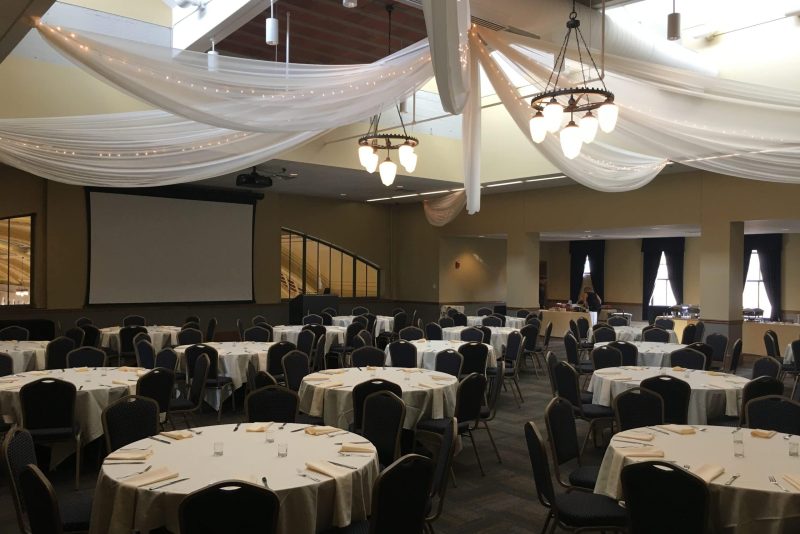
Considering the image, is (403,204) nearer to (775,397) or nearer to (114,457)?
(775,397)

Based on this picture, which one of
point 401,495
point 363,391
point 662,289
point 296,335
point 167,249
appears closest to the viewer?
point 401,495

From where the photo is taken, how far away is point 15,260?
13.7 meters

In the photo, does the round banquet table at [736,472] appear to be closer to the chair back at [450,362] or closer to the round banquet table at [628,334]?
the chair back at [450,362]

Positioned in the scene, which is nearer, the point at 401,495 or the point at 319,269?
the point at 401,495

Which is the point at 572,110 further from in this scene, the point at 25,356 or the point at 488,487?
the point at 25,356

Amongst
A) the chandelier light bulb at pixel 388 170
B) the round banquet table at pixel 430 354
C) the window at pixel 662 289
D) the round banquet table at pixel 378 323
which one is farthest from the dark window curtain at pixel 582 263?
the chandelier light bulb at pixel 388 170

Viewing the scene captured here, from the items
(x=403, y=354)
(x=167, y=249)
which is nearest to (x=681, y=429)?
(x=403, y=354)

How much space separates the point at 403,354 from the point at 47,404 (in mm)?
4343

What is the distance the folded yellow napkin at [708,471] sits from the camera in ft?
11.8

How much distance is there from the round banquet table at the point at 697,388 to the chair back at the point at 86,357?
5.87 m

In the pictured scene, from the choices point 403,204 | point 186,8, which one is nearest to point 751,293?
point 403,204

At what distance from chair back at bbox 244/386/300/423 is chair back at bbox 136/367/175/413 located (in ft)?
4.72

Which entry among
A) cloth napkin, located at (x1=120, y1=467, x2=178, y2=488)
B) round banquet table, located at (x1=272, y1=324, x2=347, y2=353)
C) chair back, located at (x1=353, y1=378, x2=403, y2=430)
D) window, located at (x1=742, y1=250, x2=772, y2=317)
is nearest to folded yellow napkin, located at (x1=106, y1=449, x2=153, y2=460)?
cloth napkin, located at (x1=120, y1=467, x2=178, y2=488)

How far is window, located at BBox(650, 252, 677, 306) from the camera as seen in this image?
2241cm
